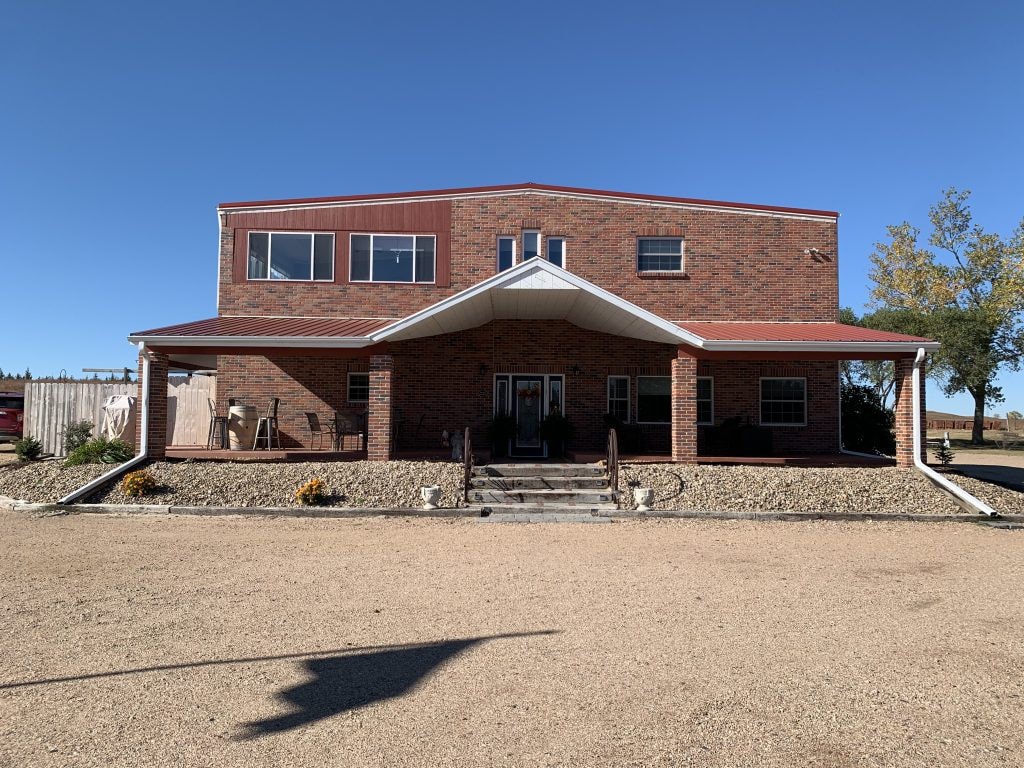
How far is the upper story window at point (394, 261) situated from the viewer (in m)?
17.4

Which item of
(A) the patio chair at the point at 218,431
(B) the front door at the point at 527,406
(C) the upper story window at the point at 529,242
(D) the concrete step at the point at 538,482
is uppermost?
(C) the upper story window at the point at 529,242

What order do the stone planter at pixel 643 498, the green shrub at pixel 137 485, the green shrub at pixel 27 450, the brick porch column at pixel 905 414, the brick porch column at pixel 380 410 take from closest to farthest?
the stone planter at pixel 643 498, the green shrub at pixel 137 485, the brick porch column at pixel 380 410, the brick porch column at pixel 905 414, the green shrub at pixel 27 450

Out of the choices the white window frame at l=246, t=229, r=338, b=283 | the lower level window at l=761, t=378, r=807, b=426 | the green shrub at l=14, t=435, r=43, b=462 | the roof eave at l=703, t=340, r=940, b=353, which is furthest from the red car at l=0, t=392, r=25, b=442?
the lower level window at l=761, t=378, r=807, b=426

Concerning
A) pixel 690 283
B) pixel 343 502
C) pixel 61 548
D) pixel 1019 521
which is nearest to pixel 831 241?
pixel 690 283

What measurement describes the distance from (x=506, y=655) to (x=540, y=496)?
7343 mm

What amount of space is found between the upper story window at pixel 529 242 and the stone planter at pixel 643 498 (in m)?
7.74

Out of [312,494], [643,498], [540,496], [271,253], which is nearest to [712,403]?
[643,498]

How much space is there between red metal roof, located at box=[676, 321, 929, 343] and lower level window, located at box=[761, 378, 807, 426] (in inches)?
57.5

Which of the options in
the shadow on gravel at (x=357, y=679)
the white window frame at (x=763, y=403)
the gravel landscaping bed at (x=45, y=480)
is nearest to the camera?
the shadow on gravel at (x=357, y=679)

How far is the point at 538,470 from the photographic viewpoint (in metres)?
13.2

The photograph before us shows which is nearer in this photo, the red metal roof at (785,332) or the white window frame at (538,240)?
the red metal roof at (785,332)

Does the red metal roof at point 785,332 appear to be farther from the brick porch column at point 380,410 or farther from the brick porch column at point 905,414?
the brick porch column at point 380,410

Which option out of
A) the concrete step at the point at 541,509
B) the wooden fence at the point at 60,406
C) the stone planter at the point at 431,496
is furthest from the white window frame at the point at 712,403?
the wooden fence at the point at 60,406

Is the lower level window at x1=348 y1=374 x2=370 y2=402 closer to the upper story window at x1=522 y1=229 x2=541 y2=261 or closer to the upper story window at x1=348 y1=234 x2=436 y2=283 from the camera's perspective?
the upper story window at x1=348 y1=234 x2=436 y2=283
